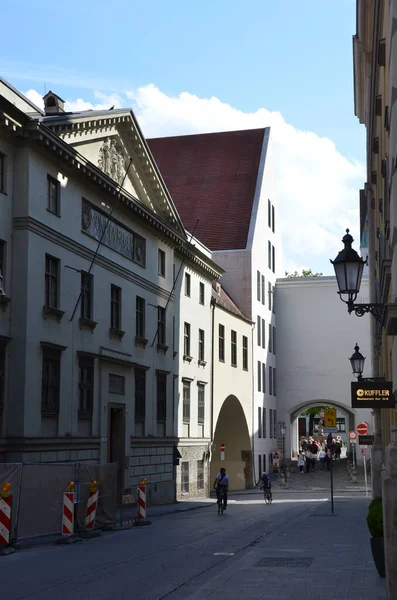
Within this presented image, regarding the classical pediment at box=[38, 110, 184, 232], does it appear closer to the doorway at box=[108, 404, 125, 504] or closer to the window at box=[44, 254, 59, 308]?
the window at box=[44, 254, 59, 308]

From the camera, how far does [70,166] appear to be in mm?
29578

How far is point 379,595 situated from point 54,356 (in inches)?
703

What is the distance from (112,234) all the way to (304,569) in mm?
20778

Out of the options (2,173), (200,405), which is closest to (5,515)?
(2,173)

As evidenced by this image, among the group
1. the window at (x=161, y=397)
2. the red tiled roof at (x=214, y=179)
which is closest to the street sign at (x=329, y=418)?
the window at (x=161, y=397)

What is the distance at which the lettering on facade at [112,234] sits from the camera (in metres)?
31.6

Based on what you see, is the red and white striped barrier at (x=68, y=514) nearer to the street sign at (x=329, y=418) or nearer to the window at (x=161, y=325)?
the street sign at (x=329, y=418)

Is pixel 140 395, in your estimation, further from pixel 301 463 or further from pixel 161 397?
pixel 301 463

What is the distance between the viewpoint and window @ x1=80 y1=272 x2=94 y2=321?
101 ft

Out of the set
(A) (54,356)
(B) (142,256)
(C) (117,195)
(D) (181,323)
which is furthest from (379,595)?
(D) (181,323)

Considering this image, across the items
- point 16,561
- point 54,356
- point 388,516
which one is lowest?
point 16,561

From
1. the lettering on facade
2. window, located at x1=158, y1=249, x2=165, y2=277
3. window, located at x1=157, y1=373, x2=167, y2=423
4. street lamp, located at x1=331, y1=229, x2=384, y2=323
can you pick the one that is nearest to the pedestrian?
window, located at x1=157, y1=373, x2=167, y2=423

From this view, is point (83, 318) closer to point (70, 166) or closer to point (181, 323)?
point (70, 166)

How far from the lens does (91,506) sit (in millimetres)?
22625
